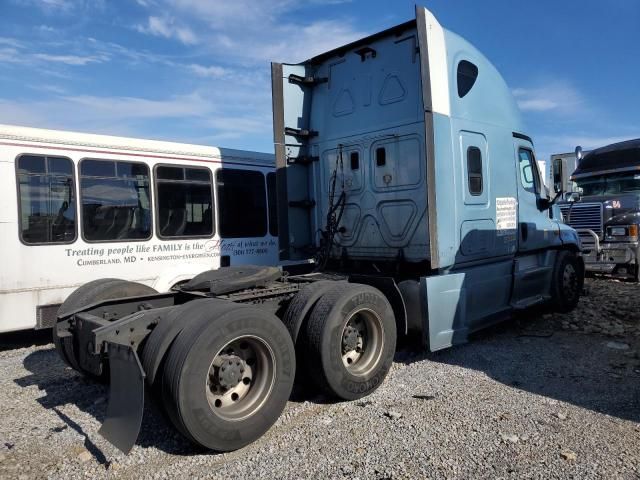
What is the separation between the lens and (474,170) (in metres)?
6.20

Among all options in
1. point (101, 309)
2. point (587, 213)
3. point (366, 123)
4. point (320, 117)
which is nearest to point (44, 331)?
point (101, 309)

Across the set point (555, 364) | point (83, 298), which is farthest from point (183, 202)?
point (555, 364)

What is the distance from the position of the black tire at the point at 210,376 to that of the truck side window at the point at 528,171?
15.4 ft

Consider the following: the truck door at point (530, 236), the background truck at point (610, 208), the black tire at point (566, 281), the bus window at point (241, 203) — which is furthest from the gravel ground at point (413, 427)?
the background truck at point (610, 208)

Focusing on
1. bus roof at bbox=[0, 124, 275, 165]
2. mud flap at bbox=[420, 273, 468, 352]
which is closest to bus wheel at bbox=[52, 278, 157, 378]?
bus roof at bbox=[0, 124, 275, 165]

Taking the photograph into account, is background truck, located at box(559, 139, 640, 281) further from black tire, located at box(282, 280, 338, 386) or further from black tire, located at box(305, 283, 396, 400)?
black tire, located at box(282, 280, 338, 386)

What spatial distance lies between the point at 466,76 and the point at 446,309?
278cm

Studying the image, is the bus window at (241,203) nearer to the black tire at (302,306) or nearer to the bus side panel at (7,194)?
the bus side panel at (7,194)

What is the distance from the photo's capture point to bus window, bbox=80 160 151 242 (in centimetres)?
716

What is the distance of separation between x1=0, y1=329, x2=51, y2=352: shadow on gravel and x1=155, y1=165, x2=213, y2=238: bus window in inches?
88.6

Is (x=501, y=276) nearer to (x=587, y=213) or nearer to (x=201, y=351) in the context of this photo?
(x=201, y=351)

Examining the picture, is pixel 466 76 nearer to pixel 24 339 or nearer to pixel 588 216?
pixel 24 339

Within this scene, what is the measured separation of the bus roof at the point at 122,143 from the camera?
6.68 metres

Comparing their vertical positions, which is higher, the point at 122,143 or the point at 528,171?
the point at 122,143
